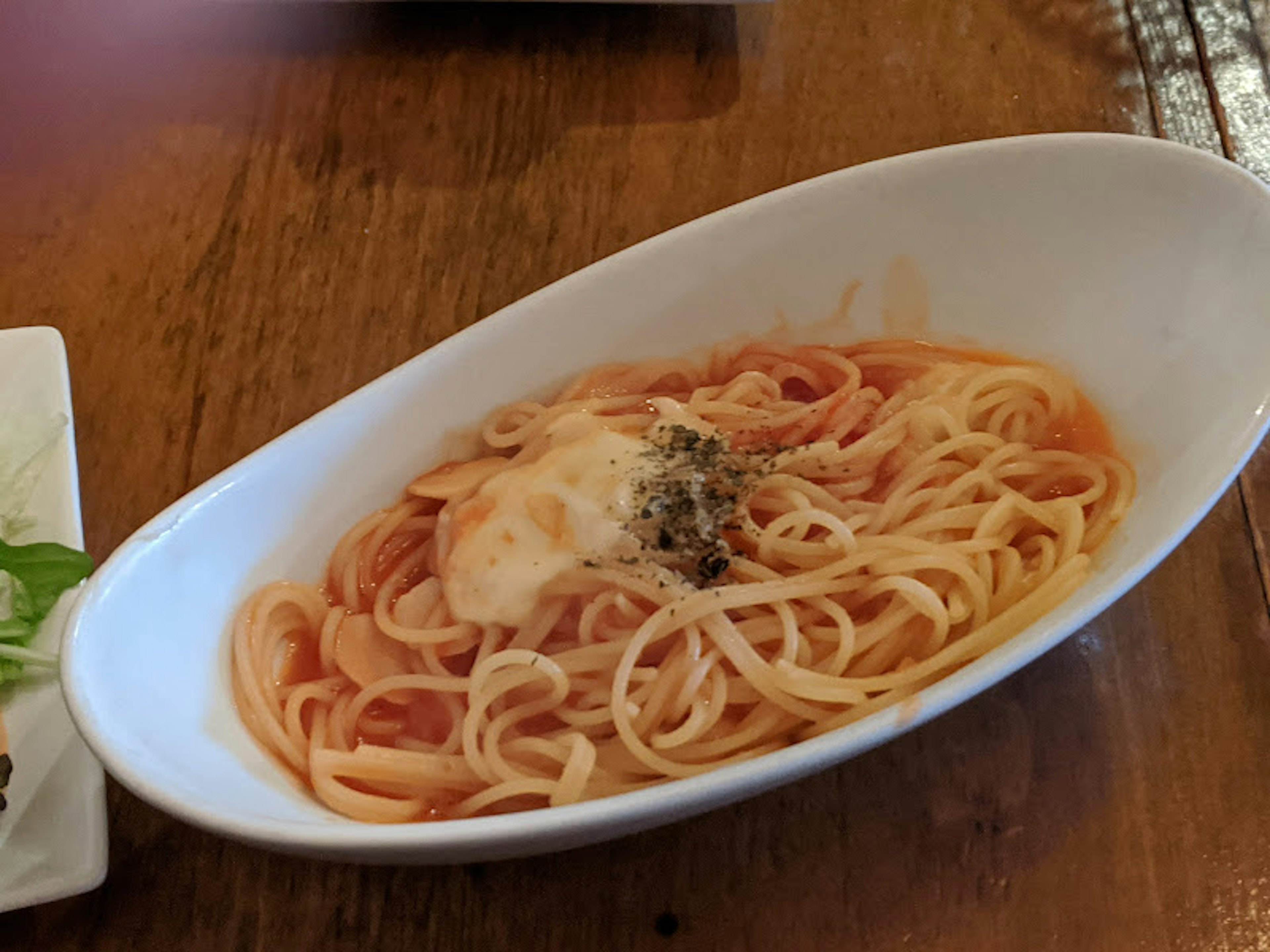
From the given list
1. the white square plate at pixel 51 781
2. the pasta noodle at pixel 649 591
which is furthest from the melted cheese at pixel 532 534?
the white square plate at pixel 51 781

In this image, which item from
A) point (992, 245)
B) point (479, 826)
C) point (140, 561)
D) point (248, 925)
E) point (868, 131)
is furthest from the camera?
point (868, 131)

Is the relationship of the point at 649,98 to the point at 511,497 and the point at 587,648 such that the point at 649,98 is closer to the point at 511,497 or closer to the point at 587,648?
the point at 511,497

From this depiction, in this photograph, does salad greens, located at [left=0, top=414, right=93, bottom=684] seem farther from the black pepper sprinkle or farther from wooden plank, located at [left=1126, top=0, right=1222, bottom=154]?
wooden plank, located at [left=1126, top=0, right=1222, bottom=154]

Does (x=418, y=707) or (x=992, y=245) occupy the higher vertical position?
(x=992, y=245)

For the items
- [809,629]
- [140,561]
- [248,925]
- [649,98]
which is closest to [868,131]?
[649,98]

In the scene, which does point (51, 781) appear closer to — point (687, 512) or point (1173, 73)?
point (687, 512)

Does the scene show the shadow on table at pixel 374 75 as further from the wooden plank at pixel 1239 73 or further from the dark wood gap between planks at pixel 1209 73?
the wooden plank at pixel 1239 73
